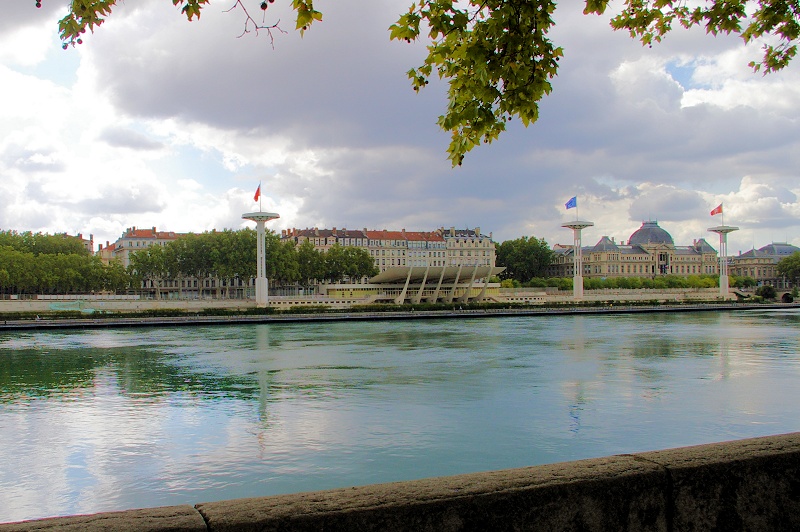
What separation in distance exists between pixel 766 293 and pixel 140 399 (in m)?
120

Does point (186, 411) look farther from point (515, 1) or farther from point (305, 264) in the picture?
point (305, 264)

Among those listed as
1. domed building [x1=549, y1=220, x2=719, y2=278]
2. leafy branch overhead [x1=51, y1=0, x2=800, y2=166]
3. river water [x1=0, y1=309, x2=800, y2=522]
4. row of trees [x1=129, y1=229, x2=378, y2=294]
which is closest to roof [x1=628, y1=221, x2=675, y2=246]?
domed building [x1=549, y1=220, x2=719, y2=278]

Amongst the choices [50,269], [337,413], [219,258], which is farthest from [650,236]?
[337,413]

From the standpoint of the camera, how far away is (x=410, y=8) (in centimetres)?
724

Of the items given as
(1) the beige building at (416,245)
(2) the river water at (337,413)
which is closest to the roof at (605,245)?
(1) the beige building at (416,245)

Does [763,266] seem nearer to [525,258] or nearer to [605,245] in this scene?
[605,245]

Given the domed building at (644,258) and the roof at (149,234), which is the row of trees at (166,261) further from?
the domed building at (644,258)

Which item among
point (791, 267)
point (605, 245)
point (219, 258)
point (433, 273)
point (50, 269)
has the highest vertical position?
point (605, 245)

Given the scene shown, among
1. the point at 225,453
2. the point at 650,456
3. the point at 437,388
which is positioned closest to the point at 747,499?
the point at 650,456

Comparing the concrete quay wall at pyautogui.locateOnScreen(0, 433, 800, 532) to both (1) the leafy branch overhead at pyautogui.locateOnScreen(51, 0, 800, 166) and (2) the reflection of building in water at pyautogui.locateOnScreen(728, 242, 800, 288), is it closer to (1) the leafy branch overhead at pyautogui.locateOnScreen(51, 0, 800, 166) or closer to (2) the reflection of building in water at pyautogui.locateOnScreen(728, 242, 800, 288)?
(1) the leafy branch overhead at pyautogui.locateOnScreen(51, 0, 800, 166)

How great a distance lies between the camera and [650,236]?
179 metres

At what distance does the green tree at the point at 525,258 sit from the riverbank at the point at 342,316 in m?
46.3

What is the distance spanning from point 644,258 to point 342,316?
11281cm

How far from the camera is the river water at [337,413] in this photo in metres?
15.0
